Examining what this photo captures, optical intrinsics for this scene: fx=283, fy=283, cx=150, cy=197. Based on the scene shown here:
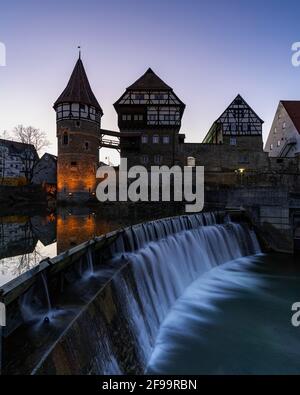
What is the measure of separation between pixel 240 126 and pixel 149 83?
14.3m

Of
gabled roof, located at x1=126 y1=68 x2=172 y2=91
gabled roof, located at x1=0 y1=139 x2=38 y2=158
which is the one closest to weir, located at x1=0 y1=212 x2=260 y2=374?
gabled roof, located at x1=126 y1=68 x2=172 y2=91

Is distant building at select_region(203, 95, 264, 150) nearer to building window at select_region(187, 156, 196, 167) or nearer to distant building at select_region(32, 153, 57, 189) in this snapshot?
building window at select_region(187, 156, 196, 167)

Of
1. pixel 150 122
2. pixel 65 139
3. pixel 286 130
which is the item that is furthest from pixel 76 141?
pixel 286 130

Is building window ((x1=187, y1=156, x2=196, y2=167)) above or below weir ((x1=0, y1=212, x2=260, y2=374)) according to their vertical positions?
above

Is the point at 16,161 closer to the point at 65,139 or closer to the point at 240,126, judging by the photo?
the point at 65,139

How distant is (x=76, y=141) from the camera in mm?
36656

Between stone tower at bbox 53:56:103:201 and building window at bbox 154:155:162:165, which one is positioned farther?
building window at bbox 154:155:162:165

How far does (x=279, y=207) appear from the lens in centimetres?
1883

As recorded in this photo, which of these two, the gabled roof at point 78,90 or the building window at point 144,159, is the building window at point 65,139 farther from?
the building window at point 144,159

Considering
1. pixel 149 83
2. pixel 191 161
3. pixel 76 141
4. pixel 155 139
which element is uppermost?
pixel 149 83

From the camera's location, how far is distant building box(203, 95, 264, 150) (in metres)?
39.8

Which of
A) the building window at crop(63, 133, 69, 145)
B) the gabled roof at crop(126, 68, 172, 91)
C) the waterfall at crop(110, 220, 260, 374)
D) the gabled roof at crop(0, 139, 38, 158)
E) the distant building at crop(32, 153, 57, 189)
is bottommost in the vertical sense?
the waterfall at crop(110, 220, 260, 374)

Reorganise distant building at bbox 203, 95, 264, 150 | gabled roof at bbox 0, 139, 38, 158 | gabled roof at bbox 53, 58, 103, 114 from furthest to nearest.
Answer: gabled roof at bbox 0, 139, 38, 158, distant building at bbox 203, 95, 264, 150, gabled roof at bbox 53, 58, 103, 114

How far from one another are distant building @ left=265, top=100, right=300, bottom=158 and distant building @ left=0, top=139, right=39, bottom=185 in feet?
133
